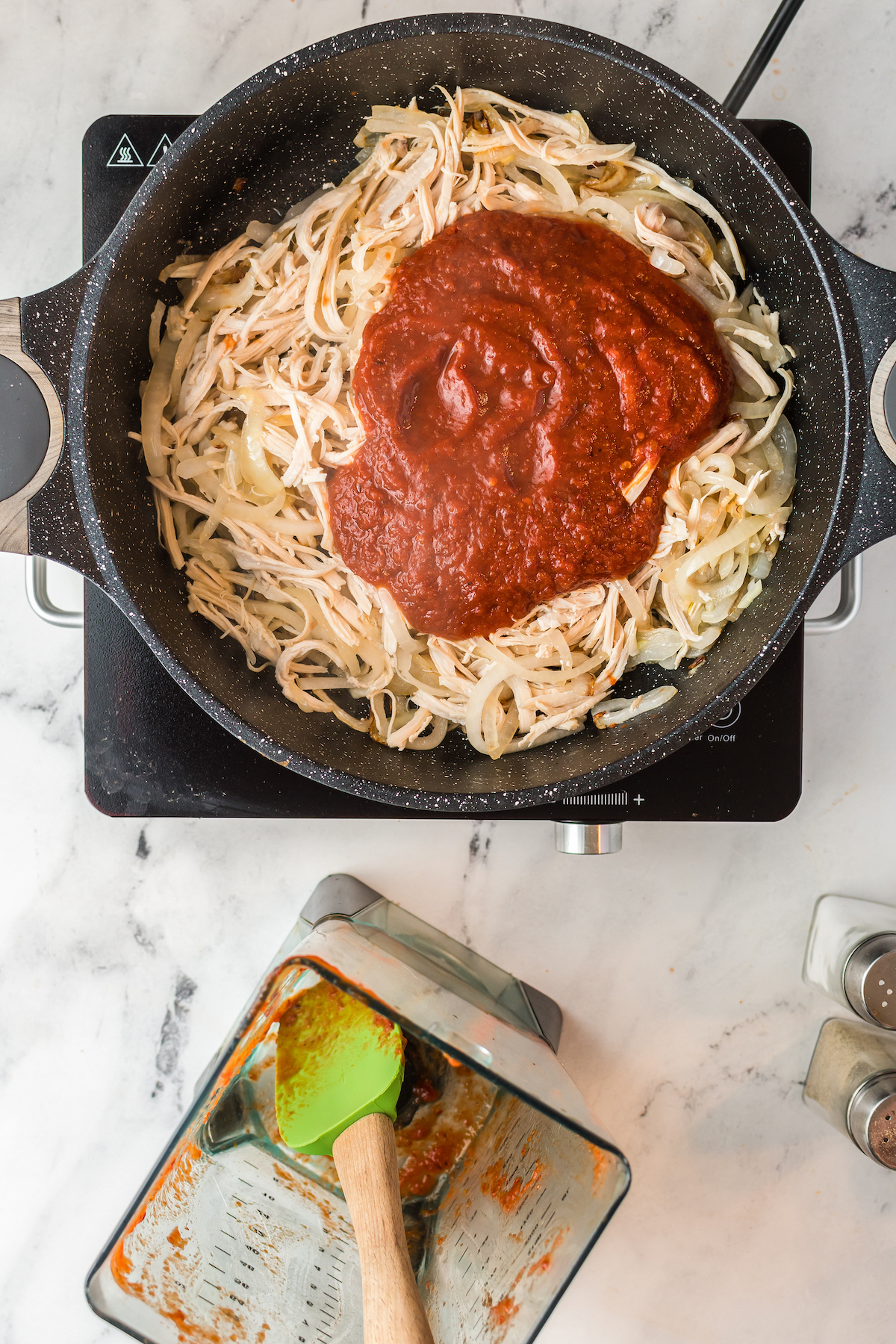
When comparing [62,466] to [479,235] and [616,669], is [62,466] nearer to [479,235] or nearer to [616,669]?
[479,235]

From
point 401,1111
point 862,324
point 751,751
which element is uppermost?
point 862,324

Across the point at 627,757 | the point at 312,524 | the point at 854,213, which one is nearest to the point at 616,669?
the point at 627,757

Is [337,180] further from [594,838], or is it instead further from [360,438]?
[594,838]

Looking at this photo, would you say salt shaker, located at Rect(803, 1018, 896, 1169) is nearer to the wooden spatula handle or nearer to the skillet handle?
the wooden spatula handle

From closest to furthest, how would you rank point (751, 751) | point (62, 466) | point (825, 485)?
point (62, 466)
point (825, 485)
point (751, 751)

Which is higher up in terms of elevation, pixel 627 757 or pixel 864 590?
pixel 864 590
